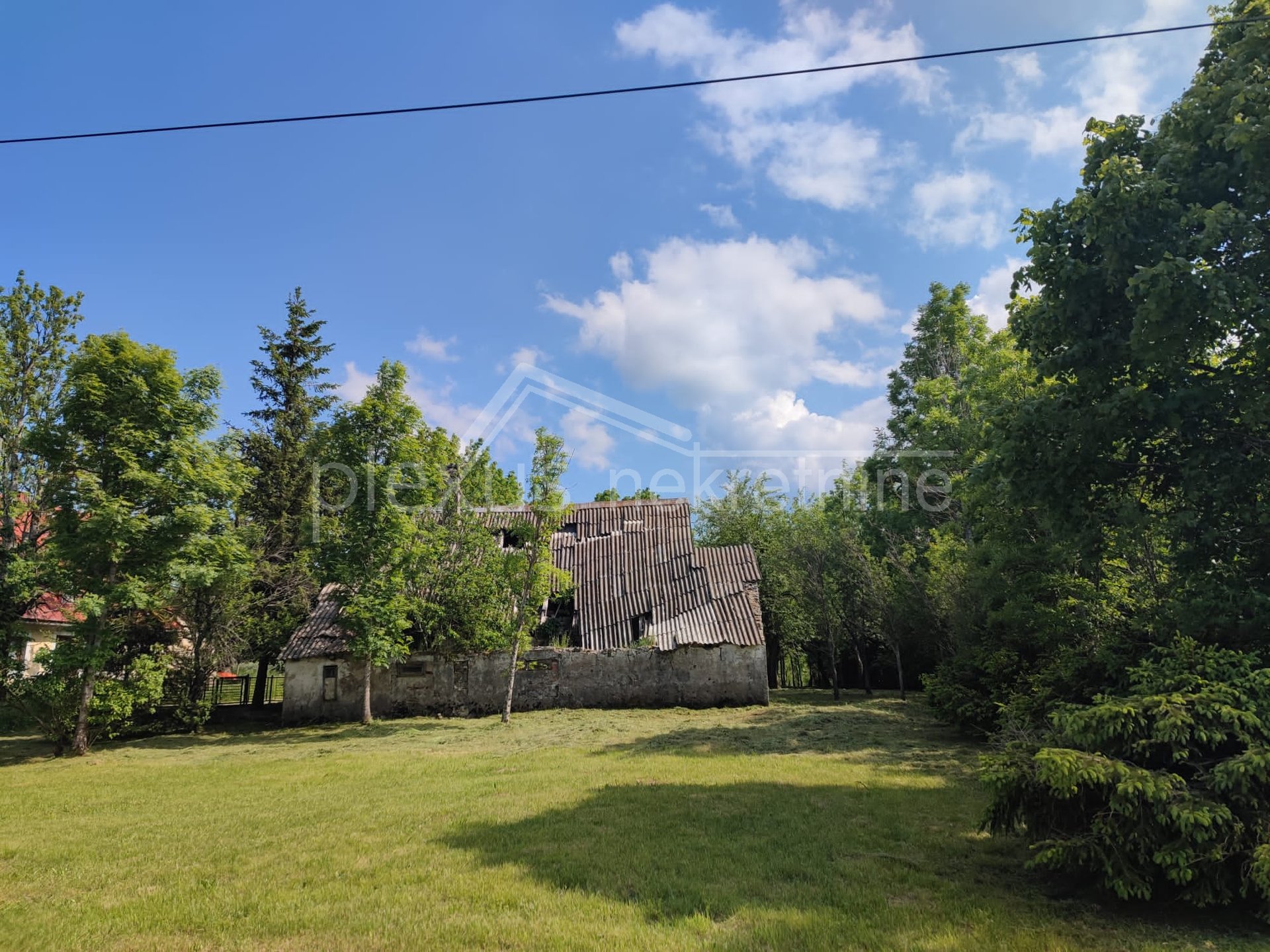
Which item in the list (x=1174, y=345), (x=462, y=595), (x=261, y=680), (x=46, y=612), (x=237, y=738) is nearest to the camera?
(x=1174, y=345)

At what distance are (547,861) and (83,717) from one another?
13814 millimetres

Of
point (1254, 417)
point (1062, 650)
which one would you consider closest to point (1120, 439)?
point (1254, 417)

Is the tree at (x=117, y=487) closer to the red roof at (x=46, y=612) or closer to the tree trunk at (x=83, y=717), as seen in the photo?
the tree trunk at (x=83, y=717)

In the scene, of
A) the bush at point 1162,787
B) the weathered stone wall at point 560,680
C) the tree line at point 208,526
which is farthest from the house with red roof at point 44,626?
the bush at point 1162,787

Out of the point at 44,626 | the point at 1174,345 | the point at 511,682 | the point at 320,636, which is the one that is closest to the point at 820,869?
the point at 1174,345

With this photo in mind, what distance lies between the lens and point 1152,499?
8.16 metres

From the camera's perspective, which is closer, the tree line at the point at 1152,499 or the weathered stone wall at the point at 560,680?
the tree line at the point at 1152,499

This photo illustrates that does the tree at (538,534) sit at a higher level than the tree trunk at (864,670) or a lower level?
higher

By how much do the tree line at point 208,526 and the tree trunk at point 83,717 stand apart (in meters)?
0.03

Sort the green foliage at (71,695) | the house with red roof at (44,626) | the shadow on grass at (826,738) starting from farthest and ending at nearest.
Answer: the house with red roof at (44,626)
the green foliage at (71,695)
the shadow on grass at (826,738)

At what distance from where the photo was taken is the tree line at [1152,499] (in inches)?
184

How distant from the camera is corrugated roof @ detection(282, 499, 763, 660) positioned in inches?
802

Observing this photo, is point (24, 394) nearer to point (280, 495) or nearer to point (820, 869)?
point (280, 495)

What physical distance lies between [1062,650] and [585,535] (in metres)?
Answer: 19.7
